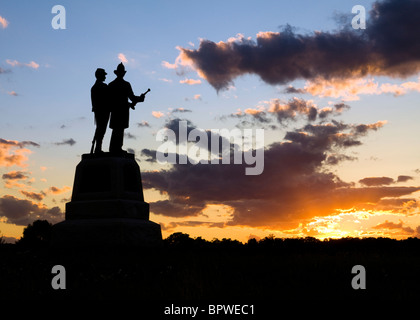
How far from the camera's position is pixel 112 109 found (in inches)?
712

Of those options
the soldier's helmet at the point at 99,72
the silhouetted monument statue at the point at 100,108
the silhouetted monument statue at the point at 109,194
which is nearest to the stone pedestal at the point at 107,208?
the silhouetted monument statue at the point at 109,194

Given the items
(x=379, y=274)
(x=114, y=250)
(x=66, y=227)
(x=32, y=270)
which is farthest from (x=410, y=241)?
(x=32, y=270)

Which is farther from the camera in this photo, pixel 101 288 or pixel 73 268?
pixel 73 268

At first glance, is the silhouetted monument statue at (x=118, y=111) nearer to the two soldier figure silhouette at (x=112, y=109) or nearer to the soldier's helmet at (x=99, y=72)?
the two soldier figure silhouette at (x=112, y=109)

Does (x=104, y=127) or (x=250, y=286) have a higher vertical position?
(x=104, y=127)

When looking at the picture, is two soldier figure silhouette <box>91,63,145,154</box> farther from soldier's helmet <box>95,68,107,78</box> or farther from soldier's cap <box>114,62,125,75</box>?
soldier's cap <box>114,62,125,75</box>

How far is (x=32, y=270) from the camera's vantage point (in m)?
12.8

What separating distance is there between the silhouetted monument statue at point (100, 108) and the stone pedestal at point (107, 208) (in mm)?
814

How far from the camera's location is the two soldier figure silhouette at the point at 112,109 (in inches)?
709

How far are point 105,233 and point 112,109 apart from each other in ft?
15.6

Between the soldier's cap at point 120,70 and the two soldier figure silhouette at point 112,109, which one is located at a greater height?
the soldier's cap at point 120,70
